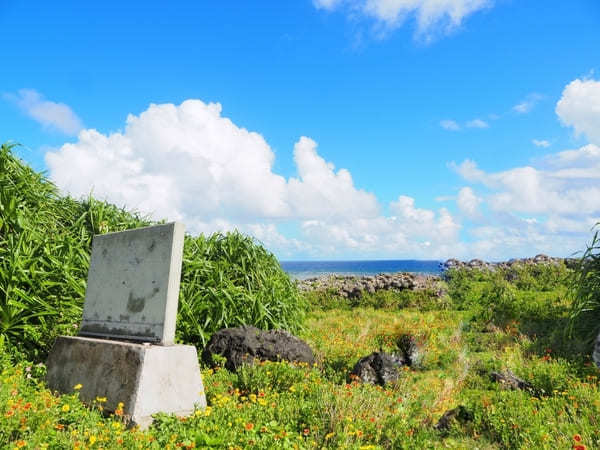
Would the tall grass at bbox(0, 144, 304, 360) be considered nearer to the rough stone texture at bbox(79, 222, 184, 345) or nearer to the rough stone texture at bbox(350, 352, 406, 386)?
the rough stone texture at bbox(79, 222, 184, 345)

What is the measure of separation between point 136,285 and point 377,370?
133 inches

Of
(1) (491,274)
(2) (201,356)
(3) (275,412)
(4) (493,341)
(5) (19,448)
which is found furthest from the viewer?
(1) (491,274)

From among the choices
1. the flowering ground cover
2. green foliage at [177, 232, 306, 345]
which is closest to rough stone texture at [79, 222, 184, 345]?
the flowering ground cover

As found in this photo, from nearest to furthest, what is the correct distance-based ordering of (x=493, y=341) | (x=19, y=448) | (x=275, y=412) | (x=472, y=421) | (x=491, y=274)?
(x=19, y=448) → (x=275, y=412) → (x=472, y=421) → (x=493, y=341) → (x=491, y=274)

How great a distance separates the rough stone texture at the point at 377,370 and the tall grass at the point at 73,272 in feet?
6.79

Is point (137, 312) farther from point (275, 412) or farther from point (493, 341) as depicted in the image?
point (493, 341)

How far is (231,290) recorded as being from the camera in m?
7.68

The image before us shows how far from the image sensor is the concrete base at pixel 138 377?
4.66m

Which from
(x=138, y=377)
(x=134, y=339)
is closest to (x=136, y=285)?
(x=134, y=339)

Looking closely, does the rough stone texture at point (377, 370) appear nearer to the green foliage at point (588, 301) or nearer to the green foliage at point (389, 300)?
the green foliage at point (588, 301)

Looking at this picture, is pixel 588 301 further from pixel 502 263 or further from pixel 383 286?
pixel 502 263

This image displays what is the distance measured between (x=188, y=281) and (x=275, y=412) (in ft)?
11.8

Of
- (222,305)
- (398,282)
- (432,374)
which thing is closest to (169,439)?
(222,305)

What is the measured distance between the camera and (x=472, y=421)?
479 centimetres
